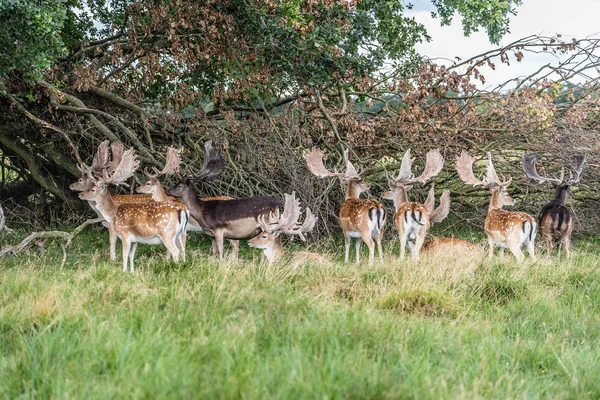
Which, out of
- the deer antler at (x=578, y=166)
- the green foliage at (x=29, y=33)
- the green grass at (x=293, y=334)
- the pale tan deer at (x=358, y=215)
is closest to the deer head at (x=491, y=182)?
the deer antler at (x=578, y=166)

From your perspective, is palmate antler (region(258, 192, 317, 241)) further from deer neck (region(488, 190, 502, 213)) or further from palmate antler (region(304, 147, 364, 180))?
deer neck (region(488, 190, 502, 213))

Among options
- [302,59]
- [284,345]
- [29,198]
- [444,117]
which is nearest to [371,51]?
[302,59]

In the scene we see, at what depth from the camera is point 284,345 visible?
4289 millimetres

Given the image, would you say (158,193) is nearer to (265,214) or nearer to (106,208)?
(106,208)

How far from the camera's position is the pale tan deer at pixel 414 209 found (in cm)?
922

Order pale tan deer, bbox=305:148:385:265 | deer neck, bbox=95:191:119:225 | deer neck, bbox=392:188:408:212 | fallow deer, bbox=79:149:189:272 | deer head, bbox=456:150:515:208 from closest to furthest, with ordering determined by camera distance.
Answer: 1. fallow deer, bbox=79:149:189:272
2. deer neck, bbox=95:191:119:225
3. pale tan deer, bbox=305:148:385:265
4. deer head, bbox=456:150:515:208
5. deer neck, bbox=392:188:408:212

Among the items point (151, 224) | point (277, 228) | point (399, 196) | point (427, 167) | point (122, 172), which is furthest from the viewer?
point (399, 196)

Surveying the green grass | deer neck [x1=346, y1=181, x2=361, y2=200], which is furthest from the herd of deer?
the green grass

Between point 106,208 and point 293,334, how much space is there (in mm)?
5132

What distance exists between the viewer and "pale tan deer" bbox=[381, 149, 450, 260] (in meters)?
9.22

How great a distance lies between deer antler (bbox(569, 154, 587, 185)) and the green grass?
10.1 feet

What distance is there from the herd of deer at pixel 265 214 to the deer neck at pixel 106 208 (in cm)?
1

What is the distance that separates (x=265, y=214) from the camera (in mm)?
9211

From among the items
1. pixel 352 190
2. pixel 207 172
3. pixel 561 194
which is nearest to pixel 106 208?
pixel 207 172
